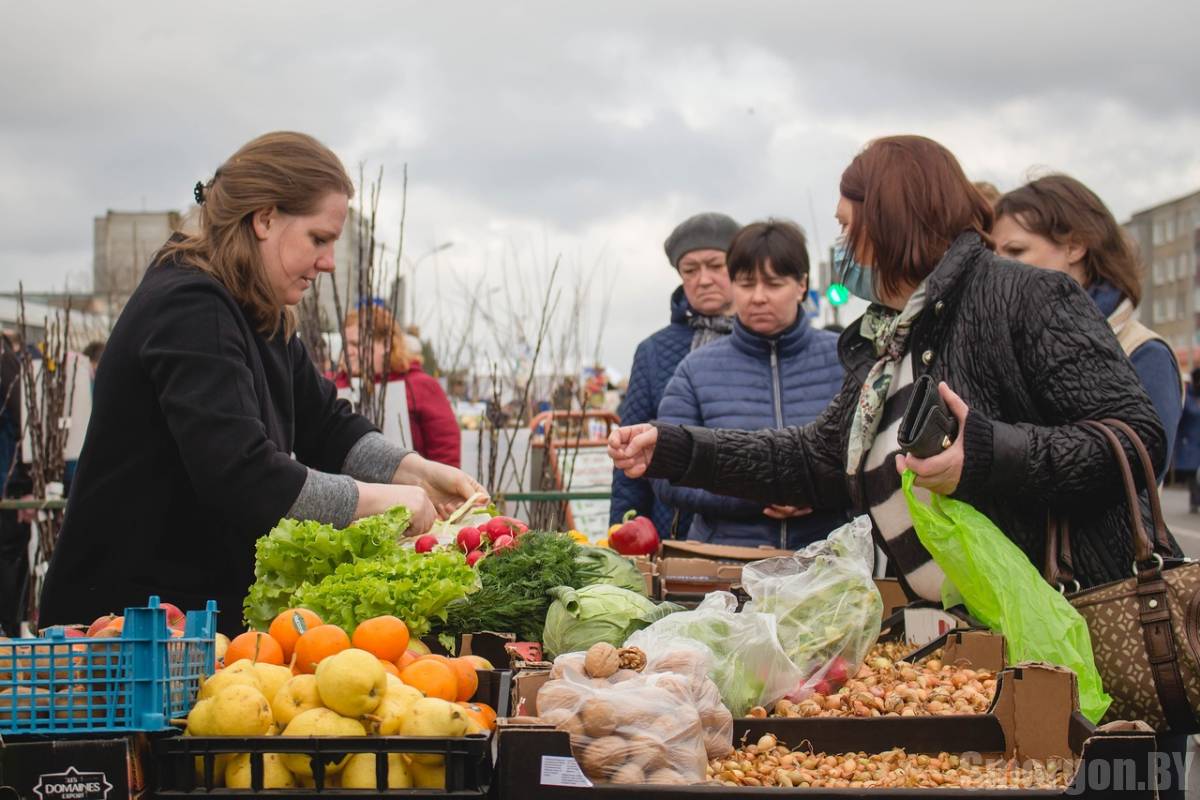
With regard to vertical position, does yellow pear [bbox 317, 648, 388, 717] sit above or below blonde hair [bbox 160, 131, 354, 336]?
below

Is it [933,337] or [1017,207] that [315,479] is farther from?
[1017,207]

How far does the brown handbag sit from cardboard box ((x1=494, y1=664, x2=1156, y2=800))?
0.44m

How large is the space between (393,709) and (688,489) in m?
2.76

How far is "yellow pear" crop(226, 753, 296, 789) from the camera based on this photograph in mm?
1801

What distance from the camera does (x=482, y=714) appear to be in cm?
203

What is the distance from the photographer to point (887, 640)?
306 centimetres

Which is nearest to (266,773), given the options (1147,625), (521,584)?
(521,584)

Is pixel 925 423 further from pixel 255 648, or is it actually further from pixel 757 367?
pixel 757 367

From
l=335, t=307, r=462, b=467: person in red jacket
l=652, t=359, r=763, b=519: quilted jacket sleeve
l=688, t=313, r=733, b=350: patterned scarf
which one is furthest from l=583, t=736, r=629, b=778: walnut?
l=335, t=307, r=462, b=467: person in red jacket

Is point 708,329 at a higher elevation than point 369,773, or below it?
higher

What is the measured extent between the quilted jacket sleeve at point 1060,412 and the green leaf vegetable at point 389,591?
119 cm

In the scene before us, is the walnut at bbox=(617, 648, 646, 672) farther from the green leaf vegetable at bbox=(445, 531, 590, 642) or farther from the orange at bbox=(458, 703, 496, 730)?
the green leaf vegetable at bbox=(445, 531, 590, 642)

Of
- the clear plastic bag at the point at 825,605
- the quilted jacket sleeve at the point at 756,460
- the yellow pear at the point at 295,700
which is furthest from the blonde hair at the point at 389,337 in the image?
the yellow pear at the point at 295,700

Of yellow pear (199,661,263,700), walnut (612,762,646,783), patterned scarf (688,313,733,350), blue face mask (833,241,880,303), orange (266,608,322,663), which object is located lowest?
walnut (612,762,646,783)
